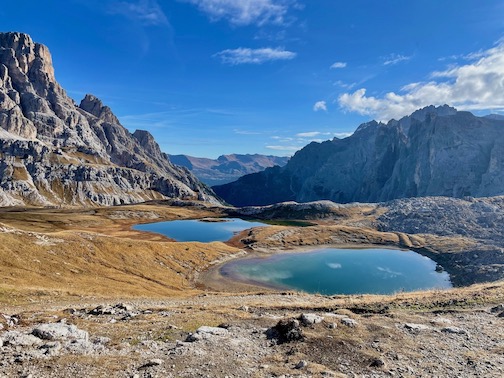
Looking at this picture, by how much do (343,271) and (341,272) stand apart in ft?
5.75

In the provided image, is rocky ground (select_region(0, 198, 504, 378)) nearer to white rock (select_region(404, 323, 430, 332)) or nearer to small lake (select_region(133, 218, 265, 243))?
white rock (select_region(404, 323, 430, 332))

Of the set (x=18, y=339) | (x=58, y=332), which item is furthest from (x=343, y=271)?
(x=18, y=339)

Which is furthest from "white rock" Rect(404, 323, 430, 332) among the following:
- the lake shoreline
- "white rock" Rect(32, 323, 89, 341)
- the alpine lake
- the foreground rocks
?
the alpine lake

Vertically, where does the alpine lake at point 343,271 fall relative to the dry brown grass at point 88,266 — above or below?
below

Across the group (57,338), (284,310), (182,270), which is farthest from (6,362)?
(182,270)

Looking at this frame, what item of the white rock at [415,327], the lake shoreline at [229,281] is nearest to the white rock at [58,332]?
the white rock at [415,327]

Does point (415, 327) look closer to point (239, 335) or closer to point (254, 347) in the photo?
point (254, 347)

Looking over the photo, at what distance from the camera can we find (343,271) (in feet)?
346

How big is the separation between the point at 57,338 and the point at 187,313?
11.9 metres

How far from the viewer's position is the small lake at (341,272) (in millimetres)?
89688

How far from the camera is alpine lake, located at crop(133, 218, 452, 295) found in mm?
89625

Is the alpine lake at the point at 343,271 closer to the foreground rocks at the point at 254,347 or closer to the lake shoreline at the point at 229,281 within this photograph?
the lake shoreline at the point at 229,281

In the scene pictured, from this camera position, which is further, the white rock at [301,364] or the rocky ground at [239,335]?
the white rock at [301,364]

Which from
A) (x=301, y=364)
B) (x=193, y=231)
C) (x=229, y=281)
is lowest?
(x=229, y=281)
